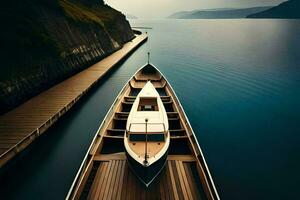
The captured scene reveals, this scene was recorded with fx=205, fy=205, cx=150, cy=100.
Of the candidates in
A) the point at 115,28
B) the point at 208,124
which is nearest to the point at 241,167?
the point at 208,124

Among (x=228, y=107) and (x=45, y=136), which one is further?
(x=228, y=107)

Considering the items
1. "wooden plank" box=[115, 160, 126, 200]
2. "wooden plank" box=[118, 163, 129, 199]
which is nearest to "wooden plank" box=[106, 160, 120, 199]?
"wooden plank" box=[115, 160, 126, 200]

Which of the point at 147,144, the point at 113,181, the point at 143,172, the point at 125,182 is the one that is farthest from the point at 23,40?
the point at 143,172

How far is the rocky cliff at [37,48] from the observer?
27266 millimetres

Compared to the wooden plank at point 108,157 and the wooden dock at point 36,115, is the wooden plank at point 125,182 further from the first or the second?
the wooden dock at point 36,115

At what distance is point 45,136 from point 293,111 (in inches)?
1366

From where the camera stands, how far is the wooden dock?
19.3 meters

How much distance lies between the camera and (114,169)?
1605 cm

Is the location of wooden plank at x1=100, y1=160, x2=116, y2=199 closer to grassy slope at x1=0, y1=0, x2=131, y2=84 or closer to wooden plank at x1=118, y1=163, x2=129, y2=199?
wooden plank at x1=118, y1=163, x2=129, y2=199

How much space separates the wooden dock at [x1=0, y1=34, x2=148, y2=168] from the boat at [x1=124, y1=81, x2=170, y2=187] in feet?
34.3

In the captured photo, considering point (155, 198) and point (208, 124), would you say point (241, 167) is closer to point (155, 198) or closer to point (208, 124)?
point (208, 124)

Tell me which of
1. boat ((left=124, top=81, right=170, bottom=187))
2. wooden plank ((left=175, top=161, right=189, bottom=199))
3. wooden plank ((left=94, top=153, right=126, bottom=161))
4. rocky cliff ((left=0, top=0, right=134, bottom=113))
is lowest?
wooden plank ((left=175, top=161, right=189, bottom=199))

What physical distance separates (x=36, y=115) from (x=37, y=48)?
14501 mm

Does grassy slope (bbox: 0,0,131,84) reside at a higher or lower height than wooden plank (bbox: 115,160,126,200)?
higher
